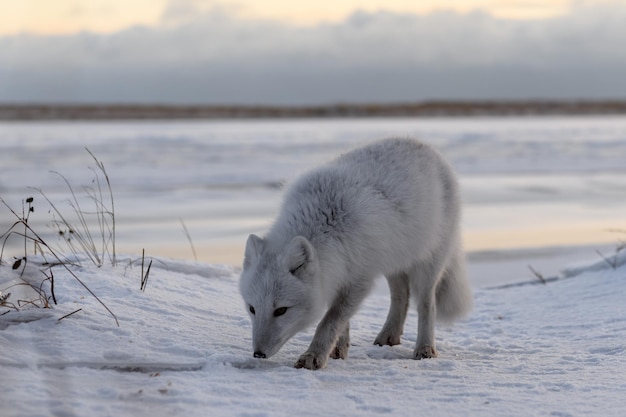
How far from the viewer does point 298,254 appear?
3686mm

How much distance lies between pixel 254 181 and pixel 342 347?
10086 millimetres

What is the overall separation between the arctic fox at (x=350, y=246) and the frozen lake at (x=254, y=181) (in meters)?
0.53

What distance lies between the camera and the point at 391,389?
3383 millimetres

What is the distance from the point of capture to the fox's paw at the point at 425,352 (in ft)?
14.7

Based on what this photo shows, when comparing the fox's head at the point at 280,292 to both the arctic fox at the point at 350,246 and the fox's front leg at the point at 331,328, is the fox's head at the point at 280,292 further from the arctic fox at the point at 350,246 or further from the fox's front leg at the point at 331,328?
the fox's front leg at the point at 331,328

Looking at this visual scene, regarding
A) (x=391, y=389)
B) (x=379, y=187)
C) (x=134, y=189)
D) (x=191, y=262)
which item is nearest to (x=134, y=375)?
(x=391, y=389)

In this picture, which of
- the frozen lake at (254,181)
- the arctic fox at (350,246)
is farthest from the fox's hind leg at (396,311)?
the frozen lake at (254,181)

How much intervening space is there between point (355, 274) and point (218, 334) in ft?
2.67

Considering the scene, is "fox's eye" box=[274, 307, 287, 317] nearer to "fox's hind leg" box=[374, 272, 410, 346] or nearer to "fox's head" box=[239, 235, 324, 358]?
"fox's head" box=[239, 235, 324, 358]

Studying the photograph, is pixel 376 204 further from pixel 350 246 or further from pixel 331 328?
pixel 331 328

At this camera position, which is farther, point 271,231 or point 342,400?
point 271,231

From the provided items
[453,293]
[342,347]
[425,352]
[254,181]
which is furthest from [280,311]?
[254,181]

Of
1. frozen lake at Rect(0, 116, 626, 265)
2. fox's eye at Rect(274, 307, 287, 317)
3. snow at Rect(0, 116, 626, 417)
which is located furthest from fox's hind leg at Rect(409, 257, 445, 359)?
fox's eye at Rect(274, 307, 287, 317)

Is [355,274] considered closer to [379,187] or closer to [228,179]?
[379,187]
